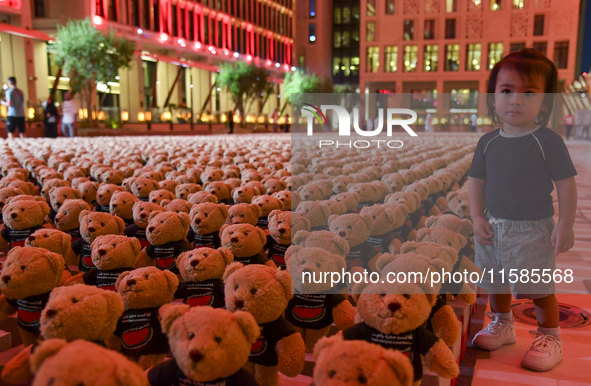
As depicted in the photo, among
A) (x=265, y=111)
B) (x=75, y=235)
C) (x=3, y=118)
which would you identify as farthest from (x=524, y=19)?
(x=75, y=235)

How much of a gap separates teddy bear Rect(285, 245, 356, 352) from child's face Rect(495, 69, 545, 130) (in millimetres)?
1228

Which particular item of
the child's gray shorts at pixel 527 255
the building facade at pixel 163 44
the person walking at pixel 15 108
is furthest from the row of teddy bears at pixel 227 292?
the building facade at pixel 163 44

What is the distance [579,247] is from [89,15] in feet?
102

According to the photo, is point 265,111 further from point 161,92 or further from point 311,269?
point 311,269

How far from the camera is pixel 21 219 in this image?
3936 millimetres

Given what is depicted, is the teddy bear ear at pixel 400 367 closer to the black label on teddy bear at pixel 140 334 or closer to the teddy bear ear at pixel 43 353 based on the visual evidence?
the teddy bear ear at pixel 43 353

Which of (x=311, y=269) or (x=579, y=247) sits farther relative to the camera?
(x=579, y=247)

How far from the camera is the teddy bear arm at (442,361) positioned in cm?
200

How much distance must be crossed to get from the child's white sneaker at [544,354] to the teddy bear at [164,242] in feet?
7.46

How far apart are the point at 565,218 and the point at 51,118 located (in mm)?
18070

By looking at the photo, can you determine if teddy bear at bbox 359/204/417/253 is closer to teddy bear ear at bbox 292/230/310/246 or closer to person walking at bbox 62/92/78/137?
teddy bear ear at bbox 292/230/310/246

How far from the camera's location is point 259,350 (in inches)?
89.2

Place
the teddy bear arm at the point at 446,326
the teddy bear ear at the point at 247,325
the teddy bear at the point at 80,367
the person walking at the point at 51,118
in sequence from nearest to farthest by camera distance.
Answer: the teddy bear at the point at 80,367
the teddy bear ear at the point at 247,325
the teddy bear arm at the point at 446,326
the person walking at the point at 51,118

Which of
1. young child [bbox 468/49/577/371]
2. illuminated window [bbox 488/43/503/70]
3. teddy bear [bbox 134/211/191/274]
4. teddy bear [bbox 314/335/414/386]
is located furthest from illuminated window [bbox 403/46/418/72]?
teddy bear [bbox 314/335/414/386]
